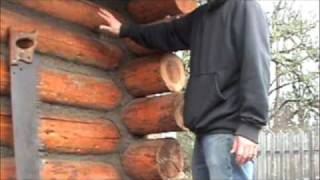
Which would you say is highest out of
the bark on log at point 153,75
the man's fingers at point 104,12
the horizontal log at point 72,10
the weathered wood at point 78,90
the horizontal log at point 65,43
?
the man's fingers at point 104,12

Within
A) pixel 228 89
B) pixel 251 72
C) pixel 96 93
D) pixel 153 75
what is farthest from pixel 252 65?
pixel 96 93

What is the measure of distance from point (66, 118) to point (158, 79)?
0.53 meters

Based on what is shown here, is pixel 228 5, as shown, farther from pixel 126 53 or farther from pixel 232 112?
pixel 126 53

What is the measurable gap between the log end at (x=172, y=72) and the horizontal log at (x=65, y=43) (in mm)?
236

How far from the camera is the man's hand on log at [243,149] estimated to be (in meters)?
2.25

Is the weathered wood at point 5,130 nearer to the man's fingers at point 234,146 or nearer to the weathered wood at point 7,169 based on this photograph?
the weathered wood at point 7,169

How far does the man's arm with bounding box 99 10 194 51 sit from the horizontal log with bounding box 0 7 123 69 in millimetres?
113

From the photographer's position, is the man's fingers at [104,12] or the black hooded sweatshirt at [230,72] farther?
the man's fingers at [104,12]

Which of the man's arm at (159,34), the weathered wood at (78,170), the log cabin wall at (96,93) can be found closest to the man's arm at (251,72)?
the man's arm at (159,34)

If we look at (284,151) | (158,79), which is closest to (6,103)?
(158,79)

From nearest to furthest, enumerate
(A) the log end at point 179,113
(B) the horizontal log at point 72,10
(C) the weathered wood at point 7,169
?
(C) the weathered wood at point 7,169 < (B) the horizontal log at point 72,10 < (A) the log end at point 179,113

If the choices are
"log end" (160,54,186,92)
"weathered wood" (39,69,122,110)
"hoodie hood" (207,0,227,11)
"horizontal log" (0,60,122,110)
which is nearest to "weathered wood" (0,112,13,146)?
"horizontal log" (0,60,122,110)

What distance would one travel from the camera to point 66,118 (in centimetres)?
255

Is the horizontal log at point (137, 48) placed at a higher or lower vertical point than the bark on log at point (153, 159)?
higher
